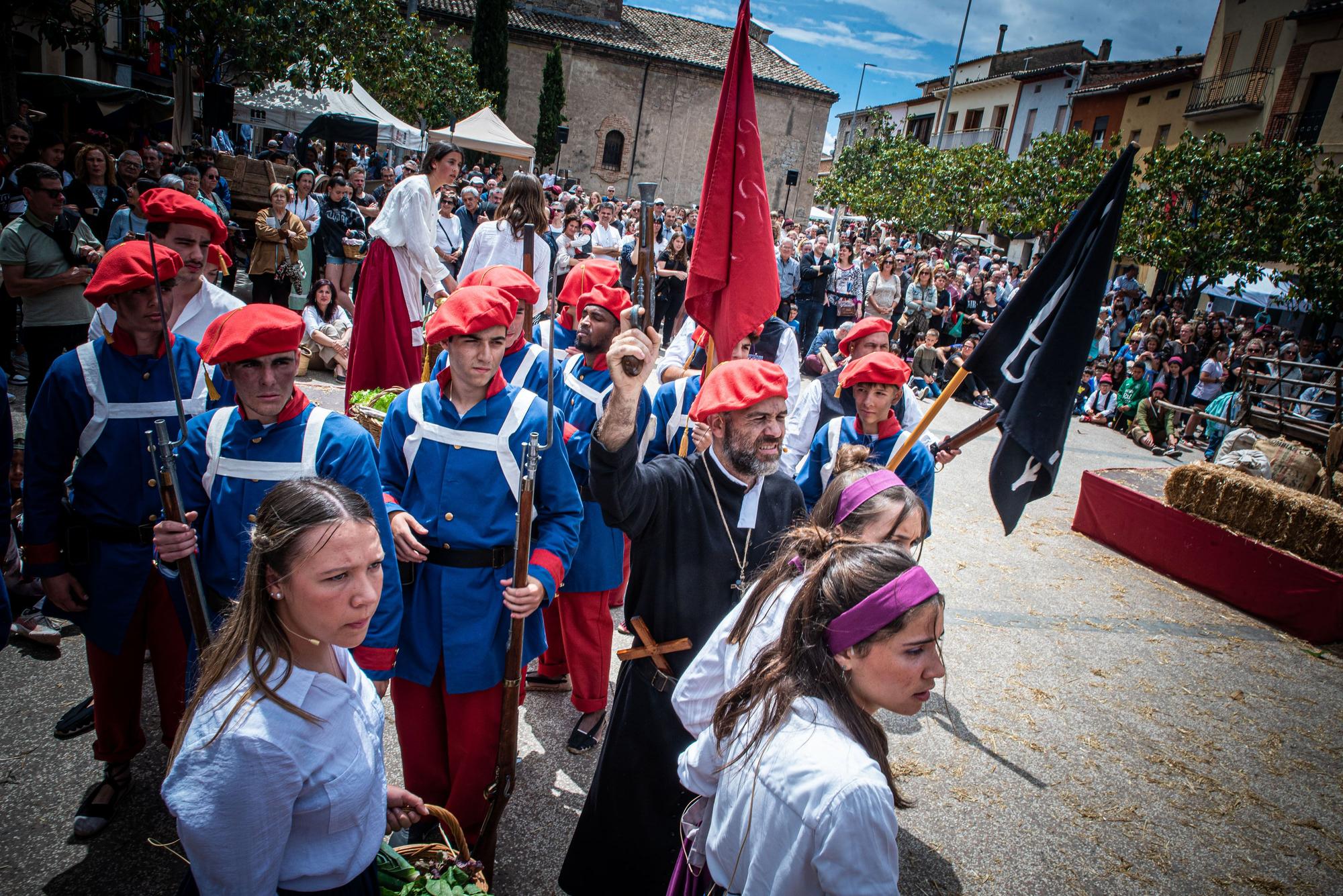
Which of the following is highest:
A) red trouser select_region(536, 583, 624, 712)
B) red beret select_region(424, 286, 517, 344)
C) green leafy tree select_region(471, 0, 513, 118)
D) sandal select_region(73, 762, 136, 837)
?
green leafy tree select_region(471, 0, 513, 118)

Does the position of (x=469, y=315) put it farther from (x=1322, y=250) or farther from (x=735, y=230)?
(x=1322, y=250)

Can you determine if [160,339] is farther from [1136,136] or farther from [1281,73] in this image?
[1136,136]

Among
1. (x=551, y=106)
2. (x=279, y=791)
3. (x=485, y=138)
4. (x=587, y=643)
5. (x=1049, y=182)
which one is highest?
(x=551, y=106)

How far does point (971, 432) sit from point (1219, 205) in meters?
19.1

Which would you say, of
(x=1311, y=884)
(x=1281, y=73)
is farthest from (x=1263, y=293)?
(x=1311, y=884)

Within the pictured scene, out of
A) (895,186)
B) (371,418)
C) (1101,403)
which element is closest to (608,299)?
(371,418)

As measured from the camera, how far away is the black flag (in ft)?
11.3

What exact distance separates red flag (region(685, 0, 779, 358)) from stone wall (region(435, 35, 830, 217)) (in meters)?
42.7

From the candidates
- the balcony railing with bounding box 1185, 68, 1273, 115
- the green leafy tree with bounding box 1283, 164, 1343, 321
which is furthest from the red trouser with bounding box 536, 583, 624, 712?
the balcony railing with bounding box 1185, 68, 1273, 115

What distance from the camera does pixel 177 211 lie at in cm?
373

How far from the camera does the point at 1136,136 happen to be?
3500 centimetres

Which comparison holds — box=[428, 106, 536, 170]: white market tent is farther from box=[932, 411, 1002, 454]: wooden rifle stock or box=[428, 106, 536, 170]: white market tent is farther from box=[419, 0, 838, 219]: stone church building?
box=[932, 411, 1002, 454]: wooden rifle stock

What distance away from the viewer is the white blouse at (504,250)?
5.74 metres

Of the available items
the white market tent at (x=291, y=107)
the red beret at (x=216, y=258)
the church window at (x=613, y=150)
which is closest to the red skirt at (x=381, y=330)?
the red beret at (x=216, y=258)
